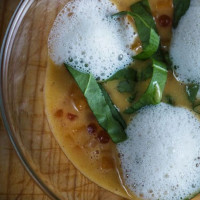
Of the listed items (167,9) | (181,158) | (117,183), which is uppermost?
(167,9)

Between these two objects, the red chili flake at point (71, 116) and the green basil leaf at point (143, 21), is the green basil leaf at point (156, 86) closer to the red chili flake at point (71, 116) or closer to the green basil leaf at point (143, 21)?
the green basil leaf at point (143, 21)

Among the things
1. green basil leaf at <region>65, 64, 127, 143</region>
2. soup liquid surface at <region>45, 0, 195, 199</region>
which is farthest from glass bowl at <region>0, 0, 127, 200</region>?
green basil leaf at <region>65, 64, 127, 143</region>

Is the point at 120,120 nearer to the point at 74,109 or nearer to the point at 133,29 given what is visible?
the point at 74,109

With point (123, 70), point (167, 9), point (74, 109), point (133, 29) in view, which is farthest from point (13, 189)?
point (167, 9)

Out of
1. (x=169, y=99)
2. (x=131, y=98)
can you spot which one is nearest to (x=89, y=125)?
(x=131, y=98)

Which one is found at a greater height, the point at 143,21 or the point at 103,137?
the point at 143,21

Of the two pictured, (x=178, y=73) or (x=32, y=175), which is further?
(x=178, y=73)

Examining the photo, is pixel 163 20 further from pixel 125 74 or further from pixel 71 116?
pixel 71 116
